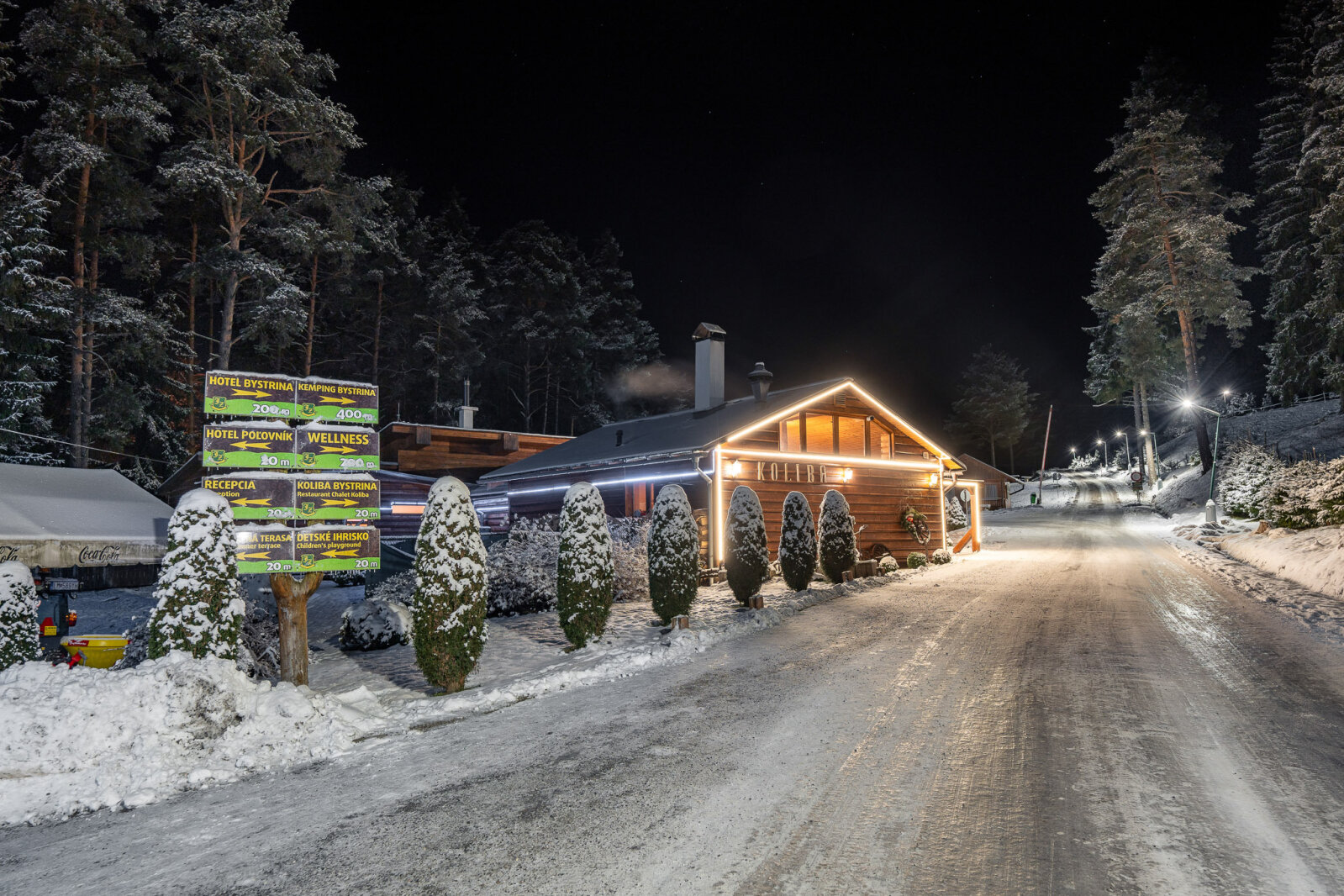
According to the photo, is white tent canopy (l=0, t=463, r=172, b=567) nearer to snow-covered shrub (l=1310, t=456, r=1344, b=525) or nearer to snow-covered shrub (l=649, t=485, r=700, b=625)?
snow-covered shrub (l=649, t=485, r=700, b=625)

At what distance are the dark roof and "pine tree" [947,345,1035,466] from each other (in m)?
69.5

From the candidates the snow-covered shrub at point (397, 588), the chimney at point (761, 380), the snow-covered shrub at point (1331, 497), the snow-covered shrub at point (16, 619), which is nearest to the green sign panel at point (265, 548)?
the snow-covered shrub at point (16, 619)

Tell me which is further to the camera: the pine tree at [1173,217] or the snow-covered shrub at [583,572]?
the pine tree at [1173,217]

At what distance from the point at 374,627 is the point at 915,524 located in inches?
690

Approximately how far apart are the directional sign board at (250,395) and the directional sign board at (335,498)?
0.90 metres

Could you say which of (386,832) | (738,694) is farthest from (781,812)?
(738,694)

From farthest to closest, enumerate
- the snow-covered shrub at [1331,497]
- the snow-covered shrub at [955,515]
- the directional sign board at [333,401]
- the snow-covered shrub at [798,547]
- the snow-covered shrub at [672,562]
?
the snow-covered shrub at [955,515] → the snow-covered shrub at [1331,497] → the snow-covered shrub at [798,547] → the snow-covered shrub at [672,562] → the directional sign board at [333,401]

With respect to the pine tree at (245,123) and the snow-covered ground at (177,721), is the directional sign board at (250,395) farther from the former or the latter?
the pine tree at (245,123)

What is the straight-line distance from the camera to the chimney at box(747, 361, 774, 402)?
75.3 ft

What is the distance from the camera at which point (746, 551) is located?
13.9m

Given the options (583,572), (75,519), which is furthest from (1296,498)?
(75,519)

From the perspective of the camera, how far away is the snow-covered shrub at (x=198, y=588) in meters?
6.96

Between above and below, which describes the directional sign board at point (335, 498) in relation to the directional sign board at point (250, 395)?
below

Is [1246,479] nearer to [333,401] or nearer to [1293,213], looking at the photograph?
[1293,213]
